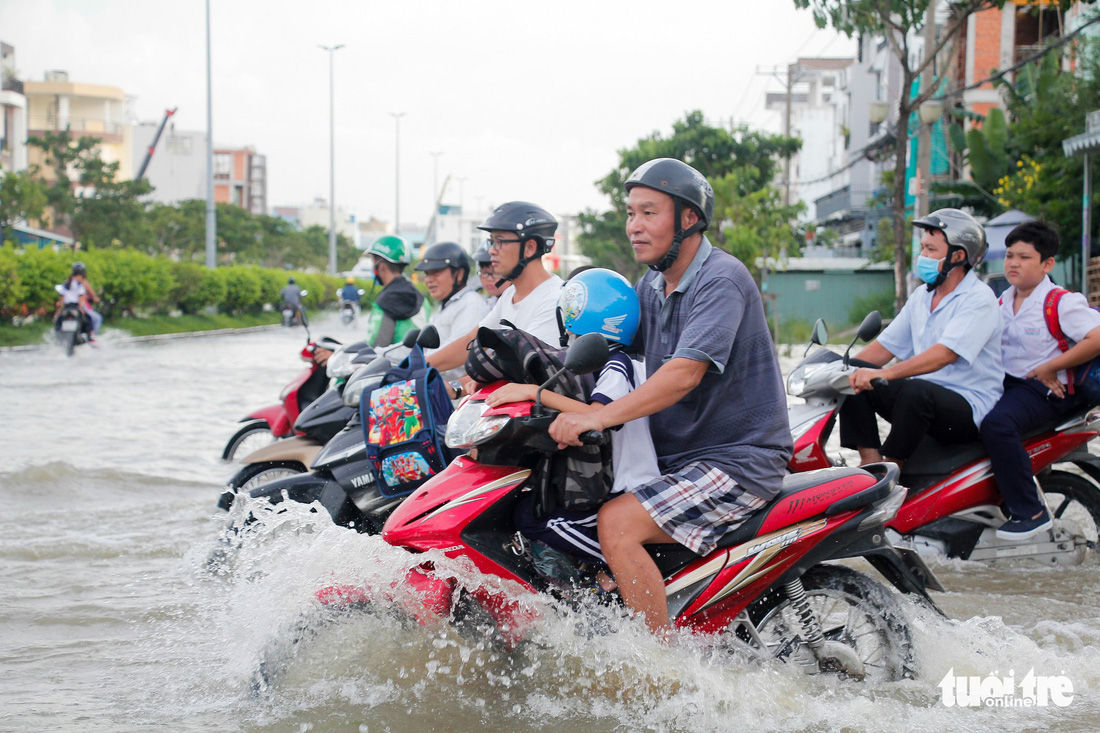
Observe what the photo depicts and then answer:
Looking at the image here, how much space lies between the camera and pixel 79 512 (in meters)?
6.88

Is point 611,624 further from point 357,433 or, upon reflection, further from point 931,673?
Answer: point 357,433

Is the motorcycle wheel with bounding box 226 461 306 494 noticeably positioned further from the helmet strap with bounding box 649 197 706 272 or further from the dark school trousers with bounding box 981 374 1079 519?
the dark school trousers with bounding box 981 374 1079 519

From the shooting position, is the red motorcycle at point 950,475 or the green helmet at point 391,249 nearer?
the red motorcycle at point 950,475

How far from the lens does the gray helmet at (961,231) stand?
5.04 m

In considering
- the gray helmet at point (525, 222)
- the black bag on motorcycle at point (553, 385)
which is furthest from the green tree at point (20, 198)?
the black bag on motorcycle at point (553, 385)

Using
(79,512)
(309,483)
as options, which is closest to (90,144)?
(79,512)

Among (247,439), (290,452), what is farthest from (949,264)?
(247,439)

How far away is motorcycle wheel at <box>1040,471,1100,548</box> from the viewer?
5422 millimetres

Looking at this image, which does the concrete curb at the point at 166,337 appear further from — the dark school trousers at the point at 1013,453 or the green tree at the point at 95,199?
the dark school trousers at the point at 1013,453

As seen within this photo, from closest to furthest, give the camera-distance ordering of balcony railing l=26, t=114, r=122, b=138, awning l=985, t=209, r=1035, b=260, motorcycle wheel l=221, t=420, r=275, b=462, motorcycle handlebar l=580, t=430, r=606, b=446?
motorcycle handlebar l=580, t=430, r=606, b=446, motorcycle wheel l=221, t=420, r=275, b=462, awning l=985, t=209, r=1035, b=260, balcony railing l=26, t=114, r=122, b=138

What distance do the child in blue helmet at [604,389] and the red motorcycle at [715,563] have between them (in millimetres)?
109

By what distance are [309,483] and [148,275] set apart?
2474cm

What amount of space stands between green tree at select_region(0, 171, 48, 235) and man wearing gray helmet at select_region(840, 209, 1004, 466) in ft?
127

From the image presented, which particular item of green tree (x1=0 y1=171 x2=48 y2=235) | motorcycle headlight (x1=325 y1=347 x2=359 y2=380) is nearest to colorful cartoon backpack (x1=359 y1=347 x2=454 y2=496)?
motorcycle headlight (x1=325 y1=347 x2=359 y2=380)
